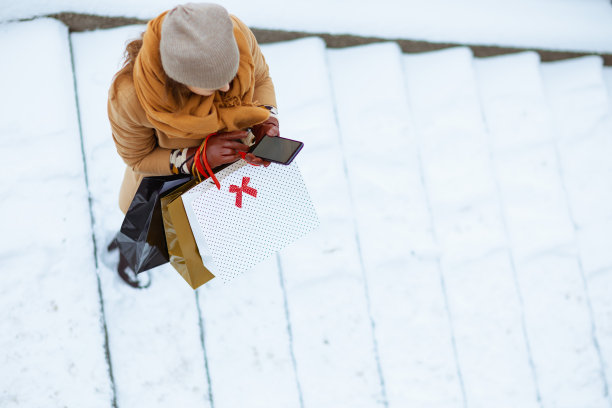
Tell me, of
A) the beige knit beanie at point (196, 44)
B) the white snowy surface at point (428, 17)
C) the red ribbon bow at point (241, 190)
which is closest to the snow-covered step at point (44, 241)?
the white snowy surface at point (428, 17)

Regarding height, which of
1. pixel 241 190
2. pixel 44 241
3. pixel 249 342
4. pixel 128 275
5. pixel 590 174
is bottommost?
pixel 249 342

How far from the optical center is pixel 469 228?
1.88 m

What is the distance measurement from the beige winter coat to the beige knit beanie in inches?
5.7

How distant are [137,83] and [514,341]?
5.54 ft

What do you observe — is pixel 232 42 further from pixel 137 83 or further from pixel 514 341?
pixel 514 341

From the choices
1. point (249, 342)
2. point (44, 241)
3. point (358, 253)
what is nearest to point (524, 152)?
point (358, 253)

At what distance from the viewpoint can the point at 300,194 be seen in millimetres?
1030

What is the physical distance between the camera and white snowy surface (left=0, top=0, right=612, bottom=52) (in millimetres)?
1551

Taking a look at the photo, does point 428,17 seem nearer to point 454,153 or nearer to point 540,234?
point 454,153

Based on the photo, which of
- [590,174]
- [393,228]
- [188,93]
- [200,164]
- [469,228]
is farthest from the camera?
[590,174]

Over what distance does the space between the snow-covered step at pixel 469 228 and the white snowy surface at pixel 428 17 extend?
14 centimetres

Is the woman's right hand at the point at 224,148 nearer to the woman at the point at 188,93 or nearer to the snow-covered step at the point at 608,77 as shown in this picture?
the woman at the point at 188,93

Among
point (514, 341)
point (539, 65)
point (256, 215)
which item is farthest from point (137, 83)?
point (539, 65)

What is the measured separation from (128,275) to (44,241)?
0.85ft
